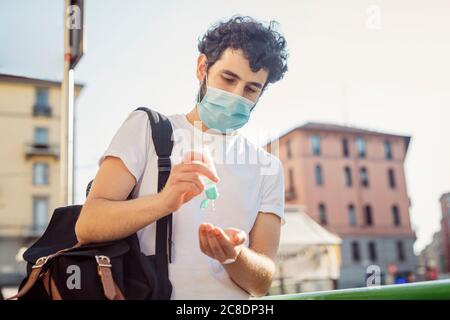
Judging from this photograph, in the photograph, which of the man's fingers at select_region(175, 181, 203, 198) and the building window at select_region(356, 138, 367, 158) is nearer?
the man's fingers at select_region(175, 181, 203, 198)

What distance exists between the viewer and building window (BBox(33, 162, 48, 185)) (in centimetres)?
1488

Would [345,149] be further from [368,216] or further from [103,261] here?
[103,261]

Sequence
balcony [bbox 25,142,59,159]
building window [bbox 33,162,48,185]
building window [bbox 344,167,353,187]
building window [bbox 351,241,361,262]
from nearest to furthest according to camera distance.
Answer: balcony [bbox 25,142,59,159]
building window [bbox 33,162,48,185]
building window [bbox 351,241,361,262]
building window [bbox 344,167,353,187]

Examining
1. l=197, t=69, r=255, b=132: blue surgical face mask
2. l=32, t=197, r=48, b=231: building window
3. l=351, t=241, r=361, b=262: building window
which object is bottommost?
l=197, t=69, r=255, b=132: blue surgical face mask

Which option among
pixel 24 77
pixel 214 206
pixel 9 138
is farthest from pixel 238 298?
pixel 9 138

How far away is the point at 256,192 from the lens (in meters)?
1.02

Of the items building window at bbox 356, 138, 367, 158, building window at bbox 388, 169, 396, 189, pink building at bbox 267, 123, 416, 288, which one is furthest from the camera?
building window at bbox 388, 169, 396, 189

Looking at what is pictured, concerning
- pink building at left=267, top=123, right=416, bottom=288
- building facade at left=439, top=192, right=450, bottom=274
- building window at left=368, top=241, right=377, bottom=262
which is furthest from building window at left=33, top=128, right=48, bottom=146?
building window at left=368, top=241, right=377, bottom=262

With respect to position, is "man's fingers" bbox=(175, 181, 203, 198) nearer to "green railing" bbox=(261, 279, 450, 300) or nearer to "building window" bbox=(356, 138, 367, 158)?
"green railing" bbox=(261, 279, 450, 300)

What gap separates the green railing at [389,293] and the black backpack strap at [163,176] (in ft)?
0.92

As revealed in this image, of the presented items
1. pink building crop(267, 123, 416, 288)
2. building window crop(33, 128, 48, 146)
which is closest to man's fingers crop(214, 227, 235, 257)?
building window crop(33, 128, 48, 146)

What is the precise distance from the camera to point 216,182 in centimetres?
84

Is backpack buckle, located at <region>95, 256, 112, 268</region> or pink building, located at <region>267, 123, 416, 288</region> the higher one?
pink building, located at <region>267, 123, 416, 288</region>
